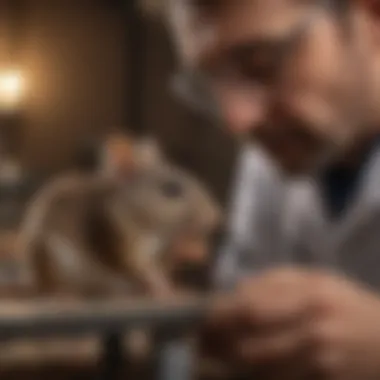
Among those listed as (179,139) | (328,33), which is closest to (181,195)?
(179,139)

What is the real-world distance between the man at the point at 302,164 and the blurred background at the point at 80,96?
2 cm

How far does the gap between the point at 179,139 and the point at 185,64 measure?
0.17 ft

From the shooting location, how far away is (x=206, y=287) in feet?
1.74

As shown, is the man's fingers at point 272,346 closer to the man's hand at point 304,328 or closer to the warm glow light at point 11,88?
the man's hand at point 304,328

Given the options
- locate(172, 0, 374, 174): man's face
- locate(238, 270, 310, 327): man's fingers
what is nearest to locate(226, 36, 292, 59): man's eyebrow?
locate(172, 0, 374, 174): man's face

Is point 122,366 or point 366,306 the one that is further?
point 122,366

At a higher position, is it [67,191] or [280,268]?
[67,191]

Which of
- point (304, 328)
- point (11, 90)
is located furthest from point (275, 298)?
point (11, 90)

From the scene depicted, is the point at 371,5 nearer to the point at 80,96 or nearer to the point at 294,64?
the point at 294,64

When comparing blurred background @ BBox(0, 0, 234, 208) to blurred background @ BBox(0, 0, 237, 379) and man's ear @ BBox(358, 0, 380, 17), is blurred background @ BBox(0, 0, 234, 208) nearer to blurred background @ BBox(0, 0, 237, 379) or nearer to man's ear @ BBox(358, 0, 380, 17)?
blurred background @ BBox(0, 0, 237, 379)

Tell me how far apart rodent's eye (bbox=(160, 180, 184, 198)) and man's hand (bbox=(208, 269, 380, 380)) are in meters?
0.08

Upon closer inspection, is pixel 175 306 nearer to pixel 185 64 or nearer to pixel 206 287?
pixel 206 287

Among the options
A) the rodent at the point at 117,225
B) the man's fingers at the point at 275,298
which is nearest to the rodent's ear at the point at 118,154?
the rodent at the point at 117,225

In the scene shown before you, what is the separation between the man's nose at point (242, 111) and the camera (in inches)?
20.3
